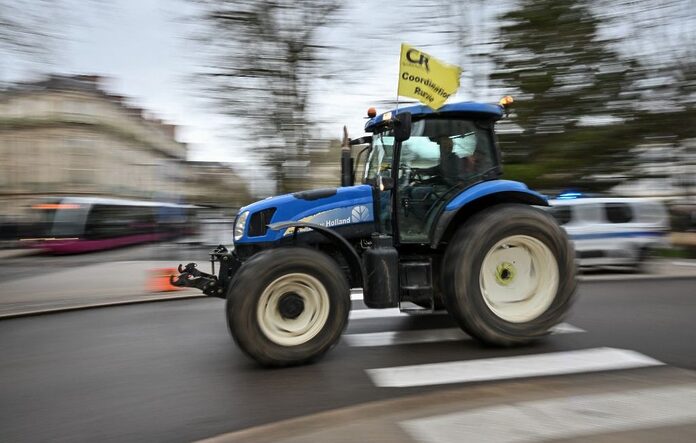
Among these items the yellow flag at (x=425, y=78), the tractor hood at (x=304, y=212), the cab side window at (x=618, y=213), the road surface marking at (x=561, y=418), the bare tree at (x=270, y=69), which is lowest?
the road surface marking at (x=561, y=418)

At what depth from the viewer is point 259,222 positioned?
5.52 m

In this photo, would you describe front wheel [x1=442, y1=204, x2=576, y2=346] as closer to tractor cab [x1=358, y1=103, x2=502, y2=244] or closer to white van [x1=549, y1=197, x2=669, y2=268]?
tractor cab [x1=358, y1=103, x2=502, y2=244]

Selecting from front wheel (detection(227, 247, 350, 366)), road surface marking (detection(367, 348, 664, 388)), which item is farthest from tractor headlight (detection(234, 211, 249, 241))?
road surface marking (detection(367, 348, 664, 388))

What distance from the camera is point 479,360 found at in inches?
206

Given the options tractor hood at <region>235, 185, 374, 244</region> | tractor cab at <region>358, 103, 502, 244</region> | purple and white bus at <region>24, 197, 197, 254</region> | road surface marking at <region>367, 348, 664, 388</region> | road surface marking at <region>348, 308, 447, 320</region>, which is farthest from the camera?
purple and white bus at <region>24, 197, 197, 254</region>

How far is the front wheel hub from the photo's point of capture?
16.5ft

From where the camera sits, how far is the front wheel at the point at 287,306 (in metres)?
4.85

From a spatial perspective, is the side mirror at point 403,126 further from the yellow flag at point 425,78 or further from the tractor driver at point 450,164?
the tractor driver at point 450,164

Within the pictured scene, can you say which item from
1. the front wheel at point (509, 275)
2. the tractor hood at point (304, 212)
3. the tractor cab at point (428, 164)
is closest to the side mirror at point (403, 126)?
the tractor cab at point (428, 164)

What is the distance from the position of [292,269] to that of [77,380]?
2132 millimetres

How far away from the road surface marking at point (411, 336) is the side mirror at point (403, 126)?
7.01ft

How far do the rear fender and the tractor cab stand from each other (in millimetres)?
117

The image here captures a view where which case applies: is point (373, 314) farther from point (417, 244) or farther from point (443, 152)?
point (443, 152)

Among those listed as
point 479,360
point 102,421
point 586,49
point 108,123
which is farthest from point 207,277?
point 108,123
